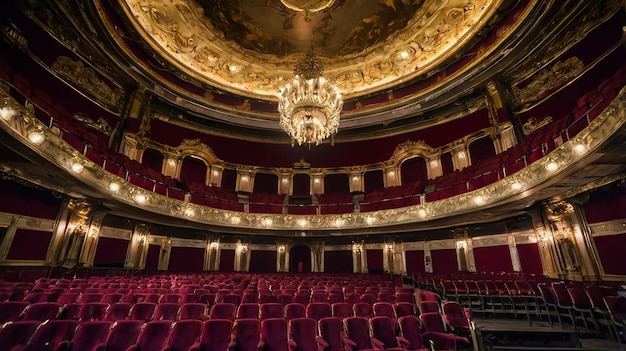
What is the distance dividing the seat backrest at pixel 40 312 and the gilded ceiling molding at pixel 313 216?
3750 millimetres

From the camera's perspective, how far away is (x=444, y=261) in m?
11.5

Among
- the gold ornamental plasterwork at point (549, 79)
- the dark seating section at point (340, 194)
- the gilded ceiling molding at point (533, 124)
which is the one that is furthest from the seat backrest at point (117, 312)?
the gold ornamental plasterwork at point (549, 79)

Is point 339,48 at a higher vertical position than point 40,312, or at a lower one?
higher

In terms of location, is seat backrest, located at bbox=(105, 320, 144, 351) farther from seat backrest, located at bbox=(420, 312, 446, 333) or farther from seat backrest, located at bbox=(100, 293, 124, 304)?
seat backrest, located at bbox=(420, 312, 446, 333)

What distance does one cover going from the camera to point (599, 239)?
6.95 m

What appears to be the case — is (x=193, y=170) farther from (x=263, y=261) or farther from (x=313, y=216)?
(x=313, y=216)

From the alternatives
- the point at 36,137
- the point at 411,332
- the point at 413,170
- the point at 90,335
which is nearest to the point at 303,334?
the point at 411,332

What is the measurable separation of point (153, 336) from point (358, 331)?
218 cm

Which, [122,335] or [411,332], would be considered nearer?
[122,335]

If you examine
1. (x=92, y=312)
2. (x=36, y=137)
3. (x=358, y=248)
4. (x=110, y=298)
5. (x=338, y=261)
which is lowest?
(x=92, y=312)

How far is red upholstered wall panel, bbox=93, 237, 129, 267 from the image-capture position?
9344 millimetres

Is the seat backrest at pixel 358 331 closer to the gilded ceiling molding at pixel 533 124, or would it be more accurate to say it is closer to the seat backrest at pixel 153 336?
the seat backrest at pixel 153 336

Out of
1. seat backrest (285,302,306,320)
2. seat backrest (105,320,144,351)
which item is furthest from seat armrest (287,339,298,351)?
seat backrest (105,320,144,351)

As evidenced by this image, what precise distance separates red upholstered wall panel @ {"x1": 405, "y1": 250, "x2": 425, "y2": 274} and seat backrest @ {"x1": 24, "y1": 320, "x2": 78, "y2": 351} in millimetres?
12203
